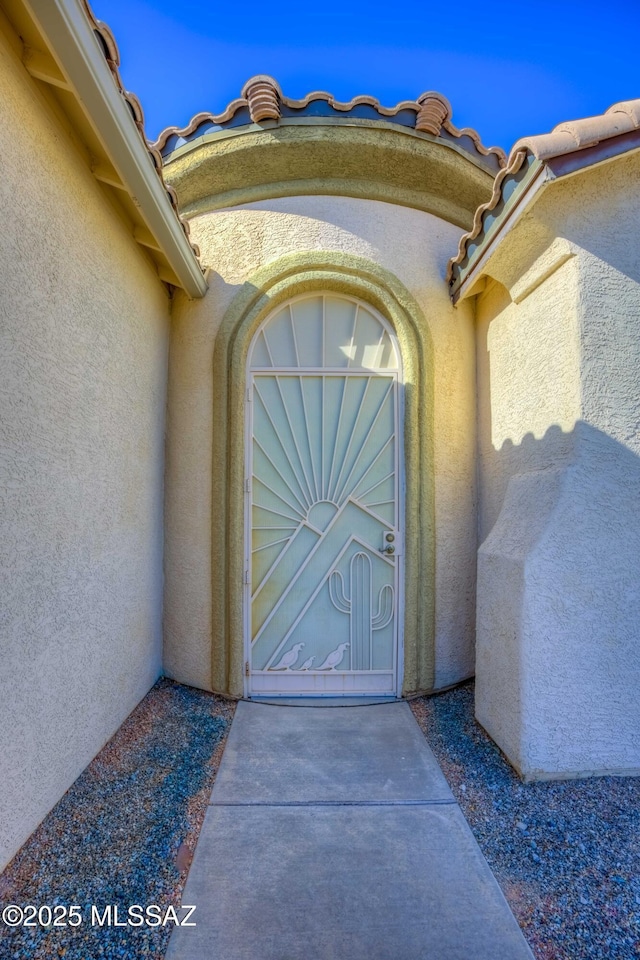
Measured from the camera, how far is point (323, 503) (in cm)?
618

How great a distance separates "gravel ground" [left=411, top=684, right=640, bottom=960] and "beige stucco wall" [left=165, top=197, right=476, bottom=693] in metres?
1.89

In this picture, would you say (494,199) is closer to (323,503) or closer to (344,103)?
(344,103)

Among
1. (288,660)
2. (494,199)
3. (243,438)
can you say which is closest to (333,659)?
(288,660)

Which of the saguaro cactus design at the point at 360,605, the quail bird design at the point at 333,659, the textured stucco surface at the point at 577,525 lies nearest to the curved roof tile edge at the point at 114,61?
the textured stucco surface at the point at 577,525

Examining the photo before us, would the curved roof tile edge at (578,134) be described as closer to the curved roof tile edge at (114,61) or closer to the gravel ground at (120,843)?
the curved roof tile edge at (114,61)

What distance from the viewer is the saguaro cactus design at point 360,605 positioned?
6109mm

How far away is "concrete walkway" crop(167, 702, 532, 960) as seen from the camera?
2828 mm

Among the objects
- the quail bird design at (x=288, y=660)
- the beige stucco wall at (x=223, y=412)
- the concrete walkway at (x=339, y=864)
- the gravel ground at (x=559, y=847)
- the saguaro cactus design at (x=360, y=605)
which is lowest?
the concrete walkway at (x=339, y=864)

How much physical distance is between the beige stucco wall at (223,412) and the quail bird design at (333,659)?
118 centimetres

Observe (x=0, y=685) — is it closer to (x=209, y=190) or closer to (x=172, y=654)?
(x=172, y=654)

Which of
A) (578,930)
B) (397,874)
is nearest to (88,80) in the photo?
(397,874)

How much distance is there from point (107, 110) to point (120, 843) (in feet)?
17.2

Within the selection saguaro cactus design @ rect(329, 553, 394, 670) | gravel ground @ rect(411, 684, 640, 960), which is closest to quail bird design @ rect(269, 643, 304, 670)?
saguaro cactus design @ rect(329, 553, 394, 670)

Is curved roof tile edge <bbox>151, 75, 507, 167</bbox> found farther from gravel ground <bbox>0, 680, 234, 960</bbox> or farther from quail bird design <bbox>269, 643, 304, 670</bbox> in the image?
gravel ground <bbox>0, 680, 234, 960</bbox>
